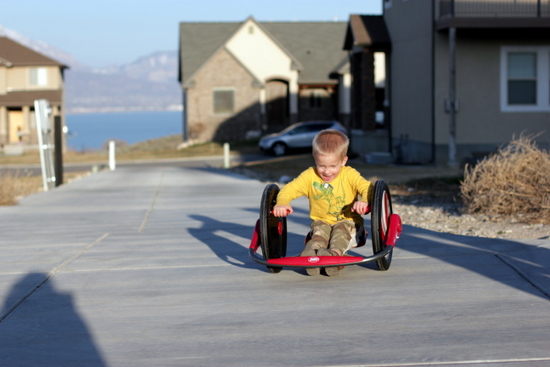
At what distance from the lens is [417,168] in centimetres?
2155

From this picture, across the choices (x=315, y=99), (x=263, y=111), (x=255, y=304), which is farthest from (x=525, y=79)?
(x=315, y=99)

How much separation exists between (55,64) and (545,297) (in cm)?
4761

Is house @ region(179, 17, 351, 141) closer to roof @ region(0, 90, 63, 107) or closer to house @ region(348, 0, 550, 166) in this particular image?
roof @ region(0, 90, 63, 107)

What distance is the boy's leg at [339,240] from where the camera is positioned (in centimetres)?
598

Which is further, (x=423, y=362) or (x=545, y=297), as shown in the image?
(x=545, y=297)

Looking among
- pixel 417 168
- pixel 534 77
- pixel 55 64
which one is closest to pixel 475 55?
pixel 534 77

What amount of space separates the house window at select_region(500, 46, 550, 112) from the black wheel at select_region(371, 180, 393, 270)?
16.1m

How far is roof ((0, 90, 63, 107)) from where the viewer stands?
47.6 meters

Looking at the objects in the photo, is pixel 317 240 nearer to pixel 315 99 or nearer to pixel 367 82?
pixel 367 82

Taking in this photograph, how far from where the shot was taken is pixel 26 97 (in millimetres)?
48188

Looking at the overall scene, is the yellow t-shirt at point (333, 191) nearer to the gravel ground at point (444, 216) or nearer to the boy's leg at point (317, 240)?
the boy's leg at point (317, 240)

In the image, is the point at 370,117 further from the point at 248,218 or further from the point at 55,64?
the point at 55,64

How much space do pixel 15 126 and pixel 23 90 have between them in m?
2.81

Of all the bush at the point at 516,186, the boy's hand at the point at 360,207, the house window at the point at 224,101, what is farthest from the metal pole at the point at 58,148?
the house window at the point at 224,101
